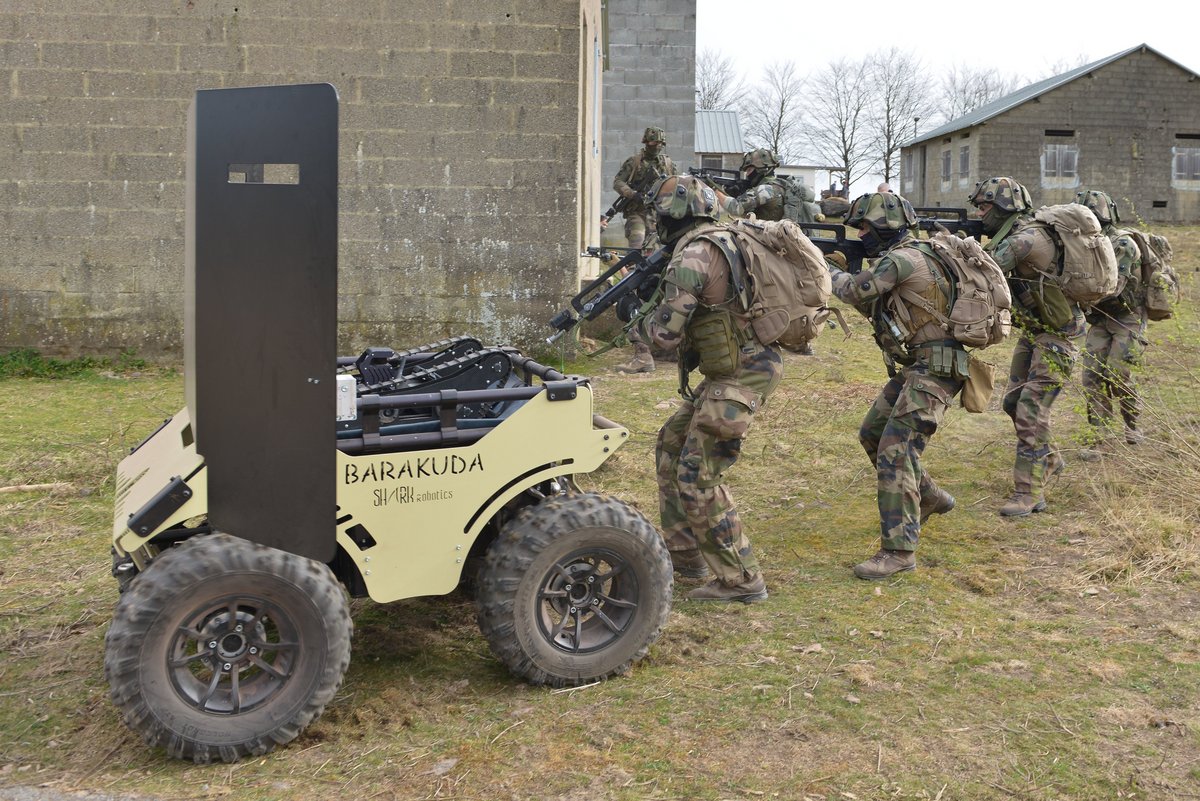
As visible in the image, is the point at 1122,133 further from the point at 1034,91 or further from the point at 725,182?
the point at 725,182

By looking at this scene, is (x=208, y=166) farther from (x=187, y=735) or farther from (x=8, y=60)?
(x=8, y=60)

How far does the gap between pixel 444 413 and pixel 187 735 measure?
4.20ft

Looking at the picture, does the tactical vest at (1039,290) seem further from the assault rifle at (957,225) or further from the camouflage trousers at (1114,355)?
the camouflage trousers at (1114,355)

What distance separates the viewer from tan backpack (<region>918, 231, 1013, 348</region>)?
5367mm

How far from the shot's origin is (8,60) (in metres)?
9.95

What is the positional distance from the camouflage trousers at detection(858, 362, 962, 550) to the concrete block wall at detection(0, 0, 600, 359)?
17.7 feet

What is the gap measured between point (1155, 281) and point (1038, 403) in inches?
73.6

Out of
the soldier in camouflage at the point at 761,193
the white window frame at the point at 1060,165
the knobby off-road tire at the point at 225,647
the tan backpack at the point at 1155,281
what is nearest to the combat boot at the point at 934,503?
the tan backpack at the point at 1155,281

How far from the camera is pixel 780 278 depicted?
16.1 feet

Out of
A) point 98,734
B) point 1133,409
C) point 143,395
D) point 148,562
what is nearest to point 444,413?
point 148,562

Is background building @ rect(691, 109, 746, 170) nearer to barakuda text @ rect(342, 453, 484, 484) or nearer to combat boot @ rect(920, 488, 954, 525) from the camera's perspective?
combat boot @ rect(920, 488, 954, 525)

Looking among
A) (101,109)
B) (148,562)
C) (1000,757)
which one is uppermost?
(101,109)

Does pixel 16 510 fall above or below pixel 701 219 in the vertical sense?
below

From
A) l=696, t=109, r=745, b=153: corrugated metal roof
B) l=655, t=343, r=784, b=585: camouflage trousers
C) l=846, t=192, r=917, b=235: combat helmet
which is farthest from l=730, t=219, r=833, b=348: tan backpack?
l=696, t=109, r=745, b=153: corrugated metal roof
